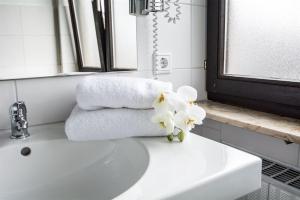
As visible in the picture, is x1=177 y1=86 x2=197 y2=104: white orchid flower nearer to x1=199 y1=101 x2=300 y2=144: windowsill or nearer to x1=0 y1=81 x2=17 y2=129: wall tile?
x1=199 y1=101 x2=300 y2=144: windowsill

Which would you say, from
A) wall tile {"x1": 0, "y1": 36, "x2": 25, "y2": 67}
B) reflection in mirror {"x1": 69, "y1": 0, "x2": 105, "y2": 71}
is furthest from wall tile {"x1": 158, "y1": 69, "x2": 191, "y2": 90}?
wall tile {"x1": 0, "y1": 36, "x2": 25, "y2": 67}

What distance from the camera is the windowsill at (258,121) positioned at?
78cm

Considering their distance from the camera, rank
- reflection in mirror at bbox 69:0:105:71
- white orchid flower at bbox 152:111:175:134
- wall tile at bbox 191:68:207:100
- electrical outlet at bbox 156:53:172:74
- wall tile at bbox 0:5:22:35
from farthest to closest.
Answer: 1. wall tile at bbox 191:68:207:100
2. electrical outlet at bbox 156:53:172:74
3. reflection in mirror at bbox 69:0:105:71
4. wall tile at bbox 0:5:22:35
5. white orchid flower at bbox 152:111:175:134

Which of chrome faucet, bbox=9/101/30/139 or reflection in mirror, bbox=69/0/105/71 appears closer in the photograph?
chrome faucet, bbox=9/101/30/139

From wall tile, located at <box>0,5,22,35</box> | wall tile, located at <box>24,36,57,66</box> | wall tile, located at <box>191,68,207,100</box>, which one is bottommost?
wall tile, located at <box>191,68,207,100</box>

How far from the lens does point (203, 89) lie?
1219mm

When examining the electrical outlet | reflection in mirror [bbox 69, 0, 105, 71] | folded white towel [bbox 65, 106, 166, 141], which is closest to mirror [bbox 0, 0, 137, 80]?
reflection in mirror [bbox 69, 0, 105, 71]

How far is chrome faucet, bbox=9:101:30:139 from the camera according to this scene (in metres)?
0.74

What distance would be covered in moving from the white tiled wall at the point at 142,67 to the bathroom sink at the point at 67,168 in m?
0.12

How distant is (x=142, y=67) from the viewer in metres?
1.02

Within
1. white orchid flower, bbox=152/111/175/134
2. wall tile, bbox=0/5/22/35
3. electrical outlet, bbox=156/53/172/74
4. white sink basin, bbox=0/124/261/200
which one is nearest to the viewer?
white sink basin, bbox=0/124/261/200

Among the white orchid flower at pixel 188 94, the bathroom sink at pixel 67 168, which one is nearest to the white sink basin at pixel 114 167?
the bathroom sink at pixel 67 168

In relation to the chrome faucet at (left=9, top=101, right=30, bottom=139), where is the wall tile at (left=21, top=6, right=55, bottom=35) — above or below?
above

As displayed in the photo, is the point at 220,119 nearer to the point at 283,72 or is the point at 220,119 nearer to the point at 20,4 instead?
the point at 283,72
